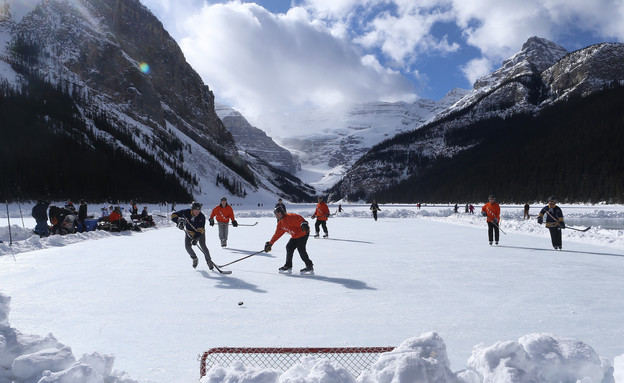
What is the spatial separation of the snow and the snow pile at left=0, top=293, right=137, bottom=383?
0.5 inches

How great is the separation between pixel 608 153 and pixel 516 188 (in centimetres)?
1877

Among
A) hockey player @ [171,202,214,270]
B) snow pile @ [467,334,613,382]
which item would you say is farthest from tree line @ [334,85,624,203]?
snow pile @ [467,334,613,382]

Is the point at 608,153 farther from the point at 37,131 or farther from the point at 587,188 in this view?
the point at 37,131

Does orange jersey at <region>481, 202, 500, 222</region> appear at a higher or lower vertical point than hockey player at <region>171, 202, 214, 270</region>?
higher

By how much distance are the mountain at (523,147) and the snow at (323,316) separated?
7976cm

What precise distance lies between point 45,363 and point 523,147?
122968mm

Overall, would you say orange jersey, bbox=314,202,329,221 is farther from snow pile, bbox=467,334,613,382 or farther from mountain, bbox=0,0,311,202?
mountain, bbox=0,0,311,202

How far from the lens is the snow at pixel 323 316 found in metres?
3.33

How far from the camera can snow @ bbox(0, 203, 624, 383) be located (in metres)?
3.33

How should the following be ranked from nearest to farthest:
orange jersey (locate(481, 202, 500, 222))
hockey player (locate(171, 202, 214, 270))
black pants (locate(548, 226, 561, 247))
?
hockey player (locate(171, 202, 214, 270)) < black pants (locate(548, 226, 561, 247)) < orange jersey (locate(481, 202, 500, 222))

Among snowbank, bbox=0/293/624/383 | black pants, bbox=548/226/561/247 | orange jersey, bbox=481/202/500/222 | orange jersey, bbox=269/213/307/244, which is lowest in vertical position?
snowbank, bbox=0/293/624/383

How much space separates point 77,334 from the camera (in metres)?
5.16

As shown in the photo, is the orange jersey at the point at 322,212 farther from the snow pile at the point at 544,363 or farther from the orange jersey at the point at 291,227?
the snow pile at the point at 544,363

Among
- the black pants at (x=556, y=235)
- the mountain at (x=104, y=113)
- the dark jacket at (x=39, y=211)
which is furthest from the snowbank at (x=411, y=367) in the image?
the mountain at (x=104, y=113)
